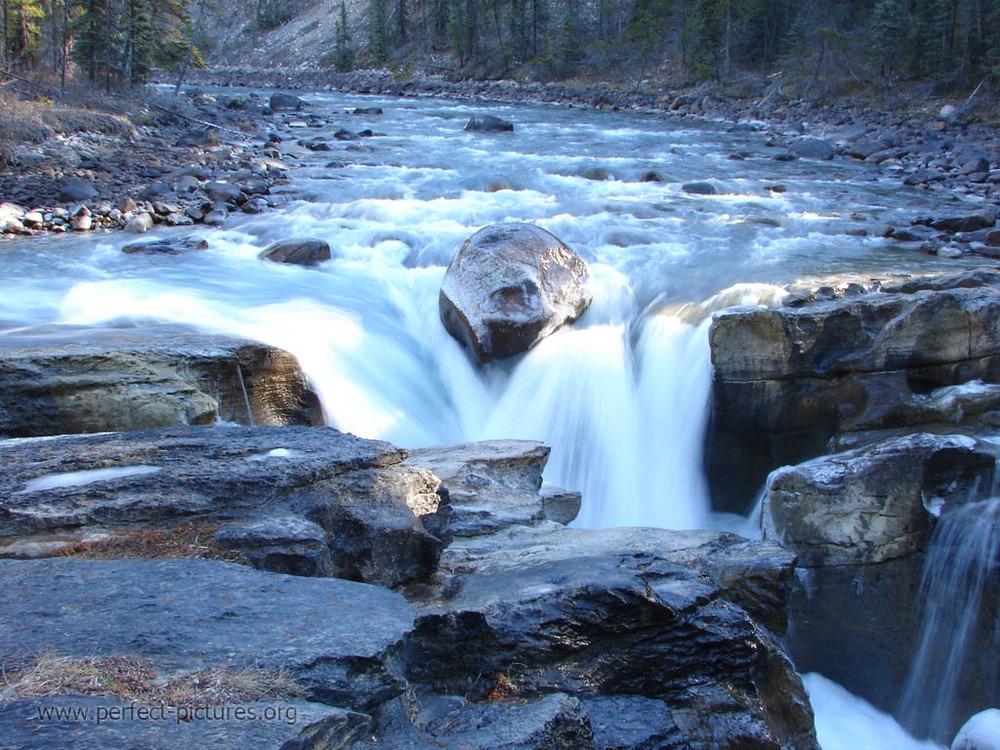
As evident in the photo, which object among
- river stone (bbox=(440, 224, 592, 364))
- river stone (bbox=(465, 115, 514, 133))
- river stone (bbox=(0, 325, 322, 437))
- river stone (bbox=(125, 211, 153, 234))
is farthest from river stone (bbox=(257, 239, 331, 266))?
river stone (bbox=(465, 115, 514, 133))

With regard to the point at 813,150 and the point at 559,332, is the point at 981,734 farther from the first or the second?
the point at 813,150

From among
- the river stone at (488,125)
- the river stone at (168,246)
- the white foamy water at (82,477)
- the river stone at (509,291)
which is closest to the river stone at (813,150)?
the river stone at (488,125)

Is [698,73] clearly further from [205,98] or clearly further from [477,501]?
[477,501]

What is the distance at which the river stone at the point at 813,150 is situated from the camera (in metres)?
21.8

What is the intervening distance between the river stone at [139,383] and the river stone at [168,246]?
517 cm

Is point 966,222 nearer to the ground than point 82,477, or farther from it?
farther from it

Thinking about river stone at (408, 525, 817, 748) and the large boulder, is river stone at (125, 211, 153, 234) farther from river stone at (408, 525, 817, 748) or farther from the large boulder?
the large boulder

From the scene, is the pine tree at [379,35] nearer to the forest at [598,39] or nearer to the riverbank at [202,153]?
the forest at [598,39]

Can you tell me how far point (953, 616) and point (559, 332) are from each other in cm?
495

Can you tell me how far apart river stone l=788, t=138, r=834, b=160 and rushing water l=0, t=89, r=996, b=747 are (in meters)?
3.91

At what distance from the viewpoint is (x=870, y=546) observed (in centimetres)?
540

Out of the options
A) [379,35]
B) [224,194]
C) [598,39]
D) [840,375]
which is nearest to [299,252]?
[224,194]

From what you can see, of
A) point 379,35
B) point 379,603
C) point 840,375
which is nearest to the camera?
point 379,603

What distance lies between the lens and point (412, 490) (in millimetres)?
4352
